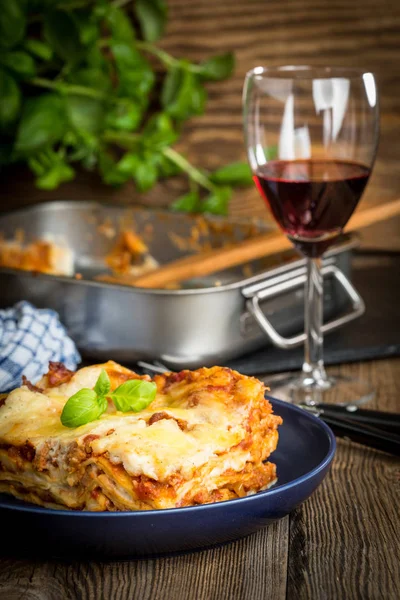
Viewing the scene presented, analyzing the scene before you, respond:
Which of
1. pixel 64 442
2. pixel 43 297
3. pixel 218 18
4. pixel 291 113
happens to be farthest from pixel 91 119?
pixel 64 442

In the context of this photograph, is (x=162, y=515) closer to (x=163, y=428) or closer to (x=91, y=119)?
(x=163, y=428)

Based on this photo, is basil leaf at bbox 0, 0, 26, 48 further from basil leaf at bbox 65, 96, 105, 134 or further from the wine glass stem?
the wine glass stem

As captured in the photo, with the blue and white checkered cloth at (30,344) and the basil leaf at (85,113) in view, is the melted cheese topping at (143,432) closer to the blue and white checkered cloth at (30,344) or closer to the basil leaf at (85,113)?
the blue and white checkered cloth at (30,344)

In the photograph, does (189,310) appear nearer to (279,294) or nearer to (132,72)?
(279,294)

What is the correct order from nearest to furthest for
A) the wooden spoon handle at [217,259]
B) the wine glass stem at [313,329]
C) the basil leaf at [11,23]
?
the wine glass stem at [313,329] < the wooden spoon handle at [217,259] < the basil leaf at [11,23]

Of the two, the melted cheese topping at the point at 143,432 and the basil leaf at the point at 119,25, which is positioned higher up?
the basil leaf at the point at 119,25

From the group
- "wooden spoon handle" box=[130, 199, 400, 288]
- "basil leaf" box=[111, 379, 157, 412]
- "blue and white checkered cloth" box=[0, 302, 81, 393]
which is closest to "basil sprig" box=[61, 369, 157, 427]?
"basil leaf" box=[111, 379, 157, 412]

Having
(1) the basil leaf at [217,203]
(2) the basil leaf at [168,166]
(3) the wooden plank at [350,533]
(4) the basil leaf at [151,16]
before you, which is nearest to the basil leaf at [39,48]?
(4) the basil leaf at [151,16]
